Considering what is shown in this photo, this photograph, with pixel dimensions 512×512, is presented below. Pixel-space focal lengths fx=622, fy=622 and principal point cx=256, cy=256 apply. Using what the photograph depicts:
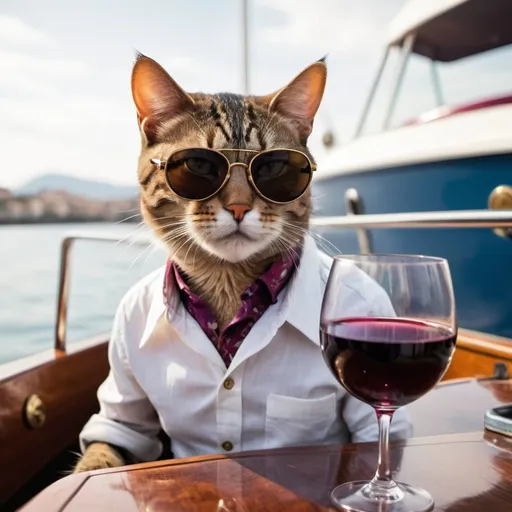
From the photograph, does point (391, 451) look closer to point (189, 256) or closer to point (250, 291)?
point (250, 291)

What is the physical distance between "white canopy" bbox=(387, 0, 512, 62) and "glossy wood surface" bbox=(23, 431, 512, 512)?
9.34 ft

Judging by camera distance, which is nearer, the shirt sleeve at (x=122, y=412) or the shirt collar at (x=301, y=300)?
the shirt collar at (x=301, y=300)

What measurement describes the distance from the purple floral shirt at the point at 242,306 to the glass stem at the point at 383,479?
0.40 m

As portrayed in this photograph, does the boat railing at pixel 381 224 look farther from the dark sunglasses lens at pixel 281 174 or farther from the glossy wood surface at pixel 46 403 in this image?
the dark sunglasses lens at pixel 281 174

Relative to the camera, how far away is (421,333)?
0.63 meters

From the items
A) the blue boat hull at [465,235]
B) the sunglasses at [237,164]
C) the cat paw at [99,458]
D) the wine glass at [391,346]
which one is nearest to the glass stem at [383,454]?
the wine glass at [391,346]

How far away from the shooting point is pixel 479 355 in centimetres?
159

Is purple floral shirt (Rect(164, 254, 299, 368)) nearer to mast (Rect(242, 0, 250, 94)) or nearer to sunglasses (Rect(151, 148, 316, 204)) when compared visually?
sunglasses (Rect(151, 148, 316, 204))

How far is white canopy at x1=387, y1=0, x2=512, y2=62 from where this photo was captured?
3125mm

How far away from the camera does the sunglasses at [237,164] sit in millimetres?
910

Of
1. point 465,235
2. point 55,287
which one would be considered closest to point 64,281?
point 55,287

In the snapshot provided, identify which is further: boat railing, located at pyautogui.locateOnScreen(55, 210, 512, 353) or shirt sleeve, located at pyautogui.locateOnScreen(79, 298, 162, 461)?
boat railing, located at pyautogui.locateOnScreen(55, 210, 512, 353)

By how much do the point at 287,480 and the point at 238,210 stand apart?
1.42 feet

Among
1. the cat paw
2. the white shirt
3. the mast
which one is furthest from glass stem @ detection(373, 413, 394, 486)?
the mast
